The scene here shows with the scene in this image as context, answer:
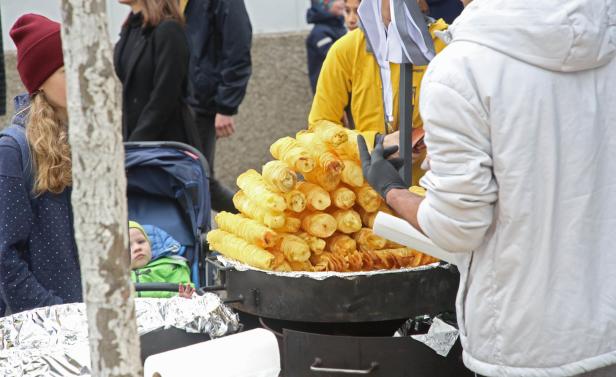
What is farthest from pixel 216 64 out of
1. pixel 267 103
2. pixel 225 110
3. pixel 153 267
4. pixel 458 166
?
pixel 458 166

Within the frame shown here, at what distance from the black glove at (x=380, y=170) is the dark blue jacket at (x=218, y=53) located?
352cm

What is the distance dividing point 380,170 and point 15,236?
4.59 feet

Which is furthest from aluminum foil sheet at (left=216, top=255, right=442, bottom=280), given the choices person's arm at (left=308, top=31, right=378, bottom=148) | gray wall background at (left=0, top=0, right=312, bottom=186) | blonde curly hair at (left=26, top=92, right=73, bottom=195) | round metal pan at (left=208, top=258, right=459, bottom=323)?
gray wall background at (left=0, top=0, right=312, bottom=186)

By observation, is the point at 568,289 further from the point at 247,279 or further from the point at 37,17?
the point at 37,17

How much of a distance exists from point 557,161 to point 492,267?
0.31 m

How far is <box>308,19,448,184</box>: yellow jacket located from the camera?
13.9 ft

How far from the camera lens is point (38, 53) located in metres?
3.76

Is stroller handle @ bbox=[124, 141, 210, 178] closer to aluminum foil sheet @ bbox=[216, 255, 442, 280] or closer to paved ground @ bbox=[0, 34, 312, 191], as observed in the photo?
aluminum foil sheet @ bbox=[216, 255, 442, 280]

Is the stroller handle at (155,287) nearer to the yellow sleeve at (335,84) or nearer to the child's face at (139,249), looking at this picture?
the child's face at (139,249)

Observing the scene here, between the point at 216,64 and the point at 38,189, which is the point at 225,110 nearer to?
the point at 216,64

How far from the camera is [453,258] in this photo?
2.78 meters

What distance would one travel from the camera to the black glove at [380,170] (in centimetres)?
→ 294

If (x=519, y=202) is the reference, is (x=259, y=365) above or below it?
below

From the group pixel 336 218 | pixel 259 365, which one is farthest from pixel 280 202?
pixel 259 365
